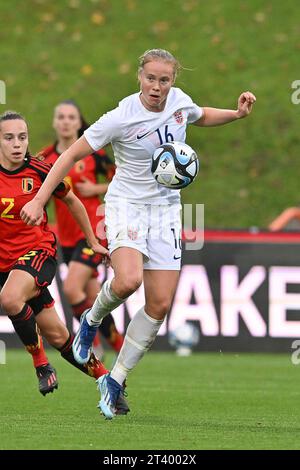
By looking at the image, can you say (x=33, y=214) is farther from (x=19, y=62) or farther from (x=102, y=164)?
(x=19, y=62)

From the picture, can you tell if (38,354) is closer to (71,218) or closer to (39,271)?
(39,271)

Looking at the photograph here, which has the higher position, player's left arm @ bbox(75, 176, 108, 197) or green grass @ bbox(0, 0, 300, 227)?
green grass @ bbox(0, 0, 300, 227)

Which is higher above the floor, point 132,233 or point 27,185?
point 27,185

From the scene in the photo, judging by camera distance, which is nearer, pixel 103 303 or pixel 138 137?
pixel 138 137

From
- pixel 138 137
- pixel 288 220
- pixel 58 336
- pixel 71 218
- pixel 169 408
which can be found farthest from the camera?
pixel 288 220

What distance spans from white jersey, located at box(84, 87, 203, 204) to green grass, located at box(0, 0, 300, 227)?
30.0 ft

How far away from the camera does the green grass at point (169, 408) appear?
21.0 feet

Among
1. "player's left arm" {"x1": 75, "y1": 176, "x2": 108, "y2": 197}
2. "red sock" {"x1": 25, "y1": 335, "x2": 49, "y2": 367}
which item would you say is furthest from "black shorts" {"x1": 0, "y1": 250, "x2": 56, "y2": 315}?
"player's left arm" {"x1": 75, "y1": 176, "x2": 108, "y2": 197}

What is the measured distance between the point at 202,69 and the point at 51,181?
39.7 feet

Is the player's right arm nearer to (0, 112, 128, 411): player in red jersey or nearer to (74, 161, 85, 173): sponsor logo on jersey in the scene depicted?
(0, 112, 128, 411): player in red jersey

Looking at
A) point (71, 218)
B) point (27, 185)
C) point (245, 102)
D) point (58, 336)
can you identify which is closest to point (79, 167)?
point (71, 218)

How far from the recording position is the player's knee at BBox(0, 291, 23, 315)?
25.1ft

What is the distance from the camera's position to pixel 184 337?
13328mm

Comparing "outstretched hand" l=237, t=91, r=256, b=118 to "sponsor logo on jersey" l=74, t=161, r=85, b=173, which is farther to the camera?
"sponsor logo on jersey" l=74, t=161, r=85, b=173
